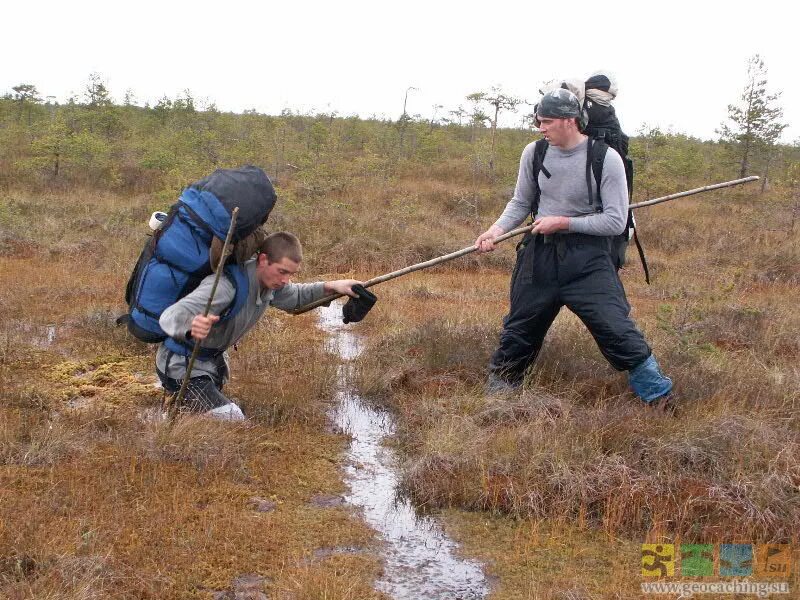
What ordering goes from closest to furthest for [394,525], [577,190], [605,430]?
1. [394,525]
2. [605,430]
3. [577,190]

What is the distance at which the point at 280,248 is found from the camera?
4441 mm

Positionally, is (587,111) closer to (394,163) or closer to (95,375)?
(95,375)

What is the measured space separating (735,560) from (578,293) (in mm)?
1872

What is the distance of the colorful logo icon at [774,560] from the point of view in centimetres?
336

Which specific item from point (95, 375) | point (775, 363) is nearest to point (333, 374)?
point (95, 375)

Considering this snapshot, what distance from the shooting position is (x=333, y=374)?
5.98m

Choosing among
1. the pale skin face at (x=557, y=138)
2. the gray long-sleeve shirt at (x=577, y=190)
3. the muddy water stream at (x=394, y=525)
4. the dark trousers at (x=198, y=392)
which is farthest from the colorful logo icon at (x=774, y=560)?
the dark trousers at (x=198, y=392)

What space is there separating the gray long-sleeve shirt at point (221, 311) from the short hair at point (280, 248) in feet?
0.43

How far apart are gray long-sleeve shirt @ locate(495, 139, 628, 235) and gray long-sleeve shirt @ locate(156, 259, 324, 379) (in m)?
1.64

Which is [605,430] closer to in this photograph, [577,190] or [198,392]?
[577,190]

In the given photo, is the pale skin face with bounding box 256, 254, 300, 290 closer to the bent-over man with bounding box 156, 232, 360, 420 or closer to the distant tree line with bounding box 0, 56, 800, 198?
the bent-over man with bounding box 156, 232, 360, 420

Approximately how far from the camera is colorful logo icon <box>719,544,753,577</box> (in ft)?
11.0

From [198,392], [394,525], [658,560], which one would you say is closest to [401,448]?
[394,525]

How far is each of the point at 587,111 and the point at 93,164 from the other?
17486 millimetres
